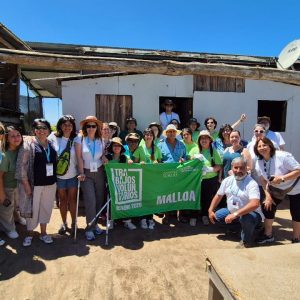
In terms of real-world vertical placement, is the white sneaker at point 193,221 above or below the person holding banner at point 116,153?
below

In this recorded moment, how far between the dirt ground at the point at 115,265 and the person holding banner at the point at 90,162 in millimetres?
515

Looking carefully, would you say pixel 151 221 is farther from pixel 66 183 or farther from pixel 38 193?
pixel 38 193

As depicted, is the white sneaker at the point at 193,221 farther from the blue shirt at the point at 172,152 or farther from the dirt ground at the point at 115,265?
the blue shirt at the point at 172,152

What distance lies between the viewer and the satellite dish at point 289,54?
927cm

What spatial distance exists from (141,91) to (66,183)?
14.5 feet

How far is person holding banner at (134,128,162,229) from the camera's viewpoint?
19.5 feet

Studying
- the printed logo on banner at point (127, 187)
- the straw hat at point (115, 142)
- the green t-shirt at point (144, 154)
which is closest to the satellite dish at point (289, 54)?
the green t-shirt at point (144, 154)

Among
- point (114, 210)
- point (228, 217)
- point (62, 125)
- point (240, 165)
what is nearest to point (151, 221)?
point (114, 210)

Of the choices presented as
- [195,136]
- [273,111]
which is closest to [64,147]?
[195,136]

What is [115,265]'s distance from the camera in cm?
433

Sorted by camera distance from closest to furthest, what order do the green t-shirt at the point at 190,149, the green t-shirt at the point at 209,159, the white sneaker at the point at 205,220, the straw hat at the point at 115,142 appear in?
1. the straw hat at the point at 115,142
2. the green t-shirt at the point at 209,159
3. the white sneaker at the point at 205,220
4. the green t-shirt at the point at 190,149

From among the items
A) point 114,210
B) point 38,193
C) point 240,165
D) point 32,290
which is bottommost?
point 32,290

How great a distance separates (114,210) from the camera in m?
5.52

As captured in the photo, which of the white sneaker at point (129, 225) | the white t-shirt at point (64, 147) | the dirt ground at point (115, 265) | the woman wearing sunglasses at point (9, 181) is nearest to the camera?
the dirt ground at point (115, 265)
